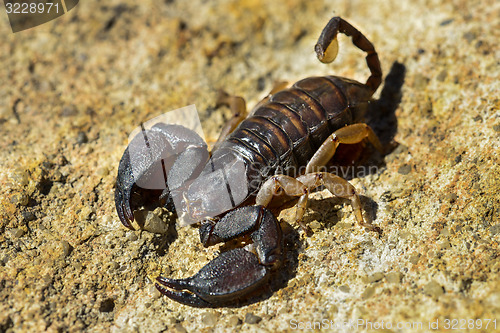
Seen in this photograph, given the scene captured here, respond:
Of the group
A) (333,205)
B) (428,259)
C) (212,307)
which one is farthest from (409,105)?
(212,307)

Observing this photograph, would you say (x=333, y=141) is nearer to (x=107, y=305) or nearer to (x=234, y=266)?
(x=234, y=266)

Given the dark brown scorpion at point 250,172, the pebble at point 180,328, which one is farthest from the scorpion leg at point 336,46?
the pebble at point 180,328

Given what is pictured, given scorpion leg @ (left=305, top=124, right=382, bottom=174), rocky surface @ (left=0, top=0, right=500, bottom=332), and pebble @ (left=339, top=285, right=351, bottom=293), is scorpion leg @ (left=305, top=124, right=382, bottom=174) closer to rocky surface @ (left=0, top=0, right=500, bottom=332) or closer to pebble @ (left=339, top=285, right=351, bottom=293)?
rocky surface @ (left=0, top=0, right=500, bottom=332)

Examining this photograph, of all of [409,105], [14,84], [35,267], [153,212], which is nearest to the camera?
[35,267]

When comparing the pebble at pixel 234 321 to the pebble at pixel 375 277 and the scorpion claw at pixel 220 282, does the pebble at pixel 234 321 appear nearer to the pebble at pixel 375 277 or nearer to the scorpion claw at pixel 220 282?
the scorpion claw at pixel 220 282

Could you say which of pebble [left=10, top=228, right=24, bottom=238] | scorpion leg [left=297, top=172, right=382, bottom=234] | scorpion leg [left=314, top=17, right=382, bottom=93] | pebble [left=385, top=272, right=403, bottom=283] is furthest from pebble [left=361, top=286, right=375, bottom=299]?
pebble [left=10, top=228, right=24, bottom=238]

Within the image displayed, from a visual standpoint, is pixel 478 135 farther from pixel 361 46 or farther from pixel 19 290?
pixel 19 290
